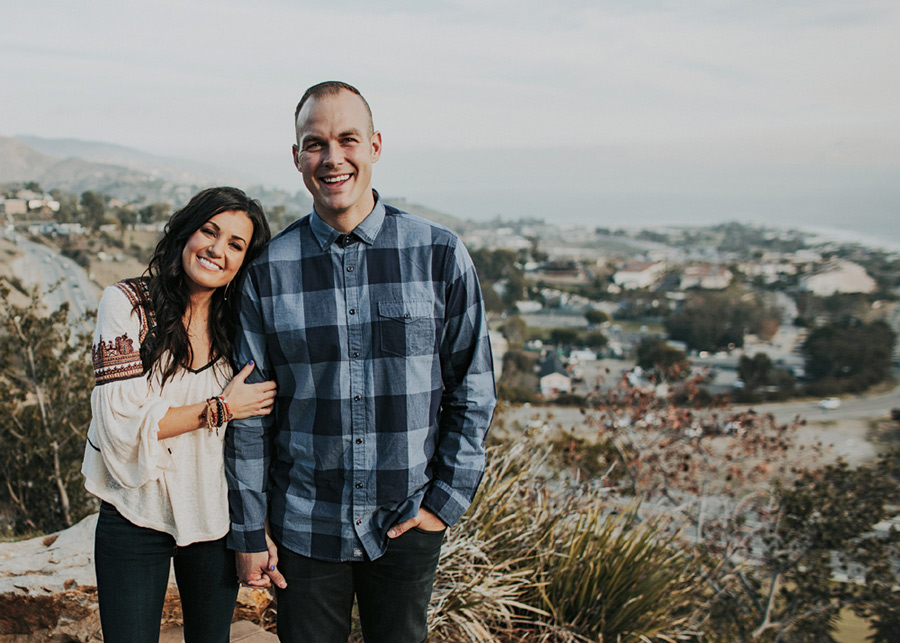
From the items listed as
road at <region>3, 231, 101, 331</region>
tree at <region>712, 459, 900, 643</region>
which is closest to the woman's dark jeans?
road at <region>3, 231, 101, 331</region>

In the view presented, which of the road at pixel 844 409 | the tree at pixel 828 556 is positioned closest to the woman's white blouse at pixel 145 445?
the tree at pixel 828 556

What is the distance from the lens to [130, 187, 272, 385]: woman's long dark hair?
5.23ft

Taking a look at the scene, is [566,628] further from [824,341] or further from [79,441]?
[824,341]

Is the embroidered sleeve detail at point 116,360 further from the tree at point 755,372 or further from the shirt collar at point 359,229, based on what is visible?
the tree at point 755,372

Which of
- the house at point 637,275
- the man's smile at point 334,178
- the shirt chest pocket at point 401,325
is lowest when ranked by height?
the house at point 637,275

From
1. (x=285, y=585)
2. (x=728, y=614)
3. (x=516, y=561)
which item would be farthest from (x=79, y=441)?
(x=728, y=614)

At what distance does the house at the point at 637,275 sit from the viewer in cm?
4762

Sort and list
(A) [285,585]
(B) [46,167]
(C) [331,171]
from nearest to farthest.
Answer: (C) [331,171]
(A) [285,585]
(B) [46,167]

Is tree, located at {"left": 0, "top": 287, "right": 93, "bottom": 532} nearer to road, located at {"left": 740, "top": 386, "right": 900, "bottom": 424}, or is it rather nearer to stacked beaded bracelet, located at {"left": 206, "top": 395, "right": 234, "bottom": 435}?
stacked beaded bracelet, located at {"left": 206, "top": 395, "right": 234, "bottom": 435}

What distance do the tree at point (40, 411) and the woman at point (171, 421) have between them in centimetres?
426

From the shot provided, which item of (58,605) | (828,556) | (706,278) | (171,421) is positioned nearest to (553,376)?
(828,556)

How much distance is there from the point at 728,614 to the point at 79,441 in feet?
20.8

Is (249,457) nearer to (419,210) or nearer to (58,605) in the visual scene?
(58,605)

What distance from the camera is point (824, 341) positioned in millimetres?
32625
